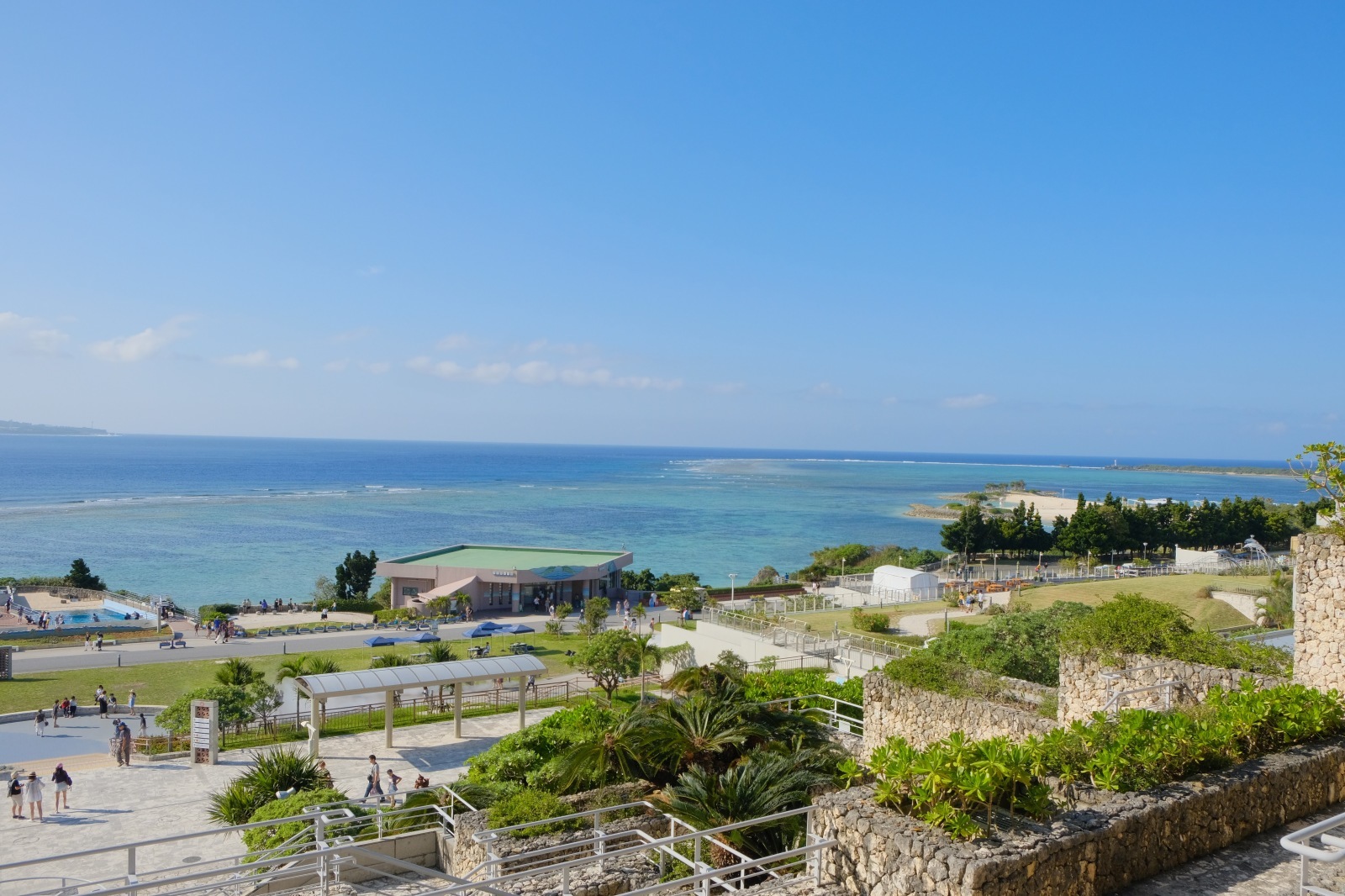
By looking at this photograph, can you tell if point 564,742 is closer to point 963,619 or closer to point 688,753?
point 688,753

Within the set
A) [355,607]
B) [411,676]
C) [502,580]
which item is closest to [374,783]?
[411,676]

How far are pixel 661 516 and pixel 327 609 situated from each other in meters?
78.0

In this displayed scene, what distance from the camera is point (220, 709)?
22094 mm

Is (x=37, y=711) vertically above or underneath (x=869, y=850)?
underneath

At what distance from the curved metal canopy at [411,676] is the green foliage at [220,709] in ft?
7.60

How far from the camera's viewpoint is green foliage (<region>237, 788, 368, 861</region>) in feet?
42.2

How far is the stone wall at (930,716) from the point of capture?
43.8ft

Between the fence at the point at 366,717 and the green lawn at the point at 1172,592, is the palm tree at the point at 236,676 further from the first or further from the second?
the green lawn at the point at 1172,592

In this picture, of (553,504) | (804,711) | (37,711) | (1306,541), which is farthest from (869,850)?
(553,504)

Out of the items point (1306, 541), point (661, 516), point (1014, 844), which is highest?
point (1306, 541)

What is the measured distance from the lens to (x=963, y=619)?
3153cm

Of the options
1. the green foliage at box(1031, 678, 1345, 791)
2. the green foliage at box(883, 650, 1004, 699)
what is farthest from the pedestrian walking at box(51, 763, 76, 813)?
the green foliage at box(1031, 678, 1345, 791)

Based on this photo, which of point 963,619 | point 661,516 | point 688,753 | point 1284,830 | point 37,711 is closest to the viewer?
point 1284,830

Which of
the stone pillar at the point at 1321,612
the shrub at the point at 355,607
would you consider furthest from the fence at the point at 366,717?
the shrub at the point at 355,607
